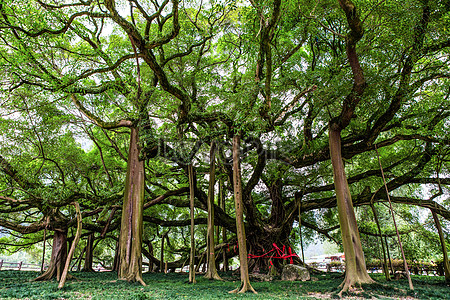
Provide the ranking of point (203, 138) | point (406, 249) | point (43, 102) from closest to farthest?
point (43, 102), point (203, 138), point (406, 249)

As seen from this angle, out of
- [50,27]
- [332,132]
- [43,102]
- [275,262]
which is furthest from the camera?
[275,262]

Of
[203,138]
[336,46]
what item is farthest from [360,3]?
[203,138]

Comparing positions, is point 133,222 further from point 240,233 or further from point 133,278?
point 240,233

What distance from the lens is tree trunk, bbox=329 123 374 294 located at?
521 cm

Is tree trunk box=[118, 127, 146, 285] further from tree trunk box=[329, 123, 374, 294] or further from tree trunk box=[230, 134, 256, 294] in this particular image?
tree trunk box=[329, 123, 374, 294]

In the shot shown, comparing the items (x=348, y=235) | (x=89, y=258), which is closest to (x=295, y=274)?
(x=348, y=235)

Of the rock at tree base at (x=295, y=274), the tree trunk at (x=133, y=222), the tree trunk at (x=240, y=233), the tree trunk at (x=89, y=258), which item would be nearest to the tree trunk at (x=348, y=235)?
the tree trunk at (x=240, y=233)

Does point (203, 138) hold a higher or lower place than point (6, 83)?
lower

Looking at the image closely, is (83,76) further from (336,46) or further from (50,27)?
(336,46)

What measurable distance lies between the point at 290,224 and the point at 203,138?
5.19 meters

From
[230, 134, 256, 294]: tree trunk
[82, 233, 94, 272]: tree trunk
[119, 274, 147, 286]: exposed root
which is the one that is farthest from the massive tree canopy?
[82, 233, 94, 272]: tree trunk

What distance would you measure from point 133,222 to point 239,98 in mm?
4485

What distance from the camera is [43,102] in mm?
7145

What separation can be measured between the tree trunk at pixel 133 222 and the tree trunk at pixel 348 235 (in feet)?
15.8
